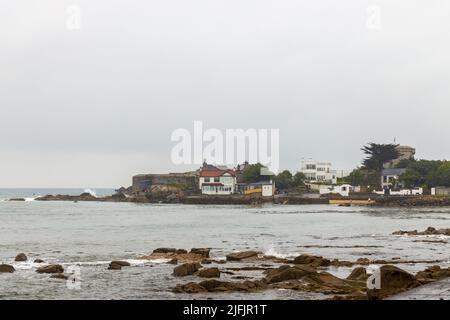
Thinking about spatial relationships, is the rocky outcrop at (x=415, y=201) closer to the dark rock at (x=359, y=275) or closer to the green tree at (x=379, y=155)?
the green tree at (x=379, y=155)

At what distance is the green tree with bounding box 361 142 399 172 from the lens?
507ft

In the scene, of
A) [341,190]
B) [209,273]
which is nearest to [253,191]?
[341,190]

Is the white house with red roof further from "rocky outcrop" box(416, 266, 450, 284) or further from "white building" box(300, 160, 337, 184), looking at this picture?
"rocky outcrop" box(416, 266, 450, 284)

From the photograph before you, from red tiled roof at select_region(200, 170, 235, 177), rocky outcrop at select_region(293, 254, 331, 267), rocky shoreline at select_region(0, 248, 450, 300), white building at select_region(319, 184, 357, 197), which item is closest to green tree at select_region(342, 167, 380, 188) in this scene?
white building at select_region(319, 184, 357, 197)

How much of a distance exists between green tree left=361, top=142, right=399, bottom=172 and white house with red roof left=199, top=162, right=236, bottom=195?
1342 inches

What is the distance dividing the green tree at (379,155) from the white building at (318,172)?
1674 cm

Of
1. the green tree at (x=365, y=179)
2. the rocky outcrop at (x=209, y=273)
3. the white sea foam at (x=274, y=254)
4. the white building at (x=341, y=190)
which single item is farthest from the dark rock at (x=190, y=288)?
the green tree at (x=365, y=179)

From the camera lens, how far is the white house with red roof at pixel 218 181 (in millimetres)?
156875

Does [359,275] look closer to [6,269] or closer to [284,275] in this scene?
[284,275]

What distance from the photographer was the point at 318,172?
17575 centimetres

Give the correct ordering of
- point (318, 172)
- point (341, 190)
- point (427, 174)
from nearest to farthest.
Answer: point (427, 174) < point (341, 190) < point (318, 172)

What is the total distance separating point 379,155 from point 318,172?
24.3 meters
